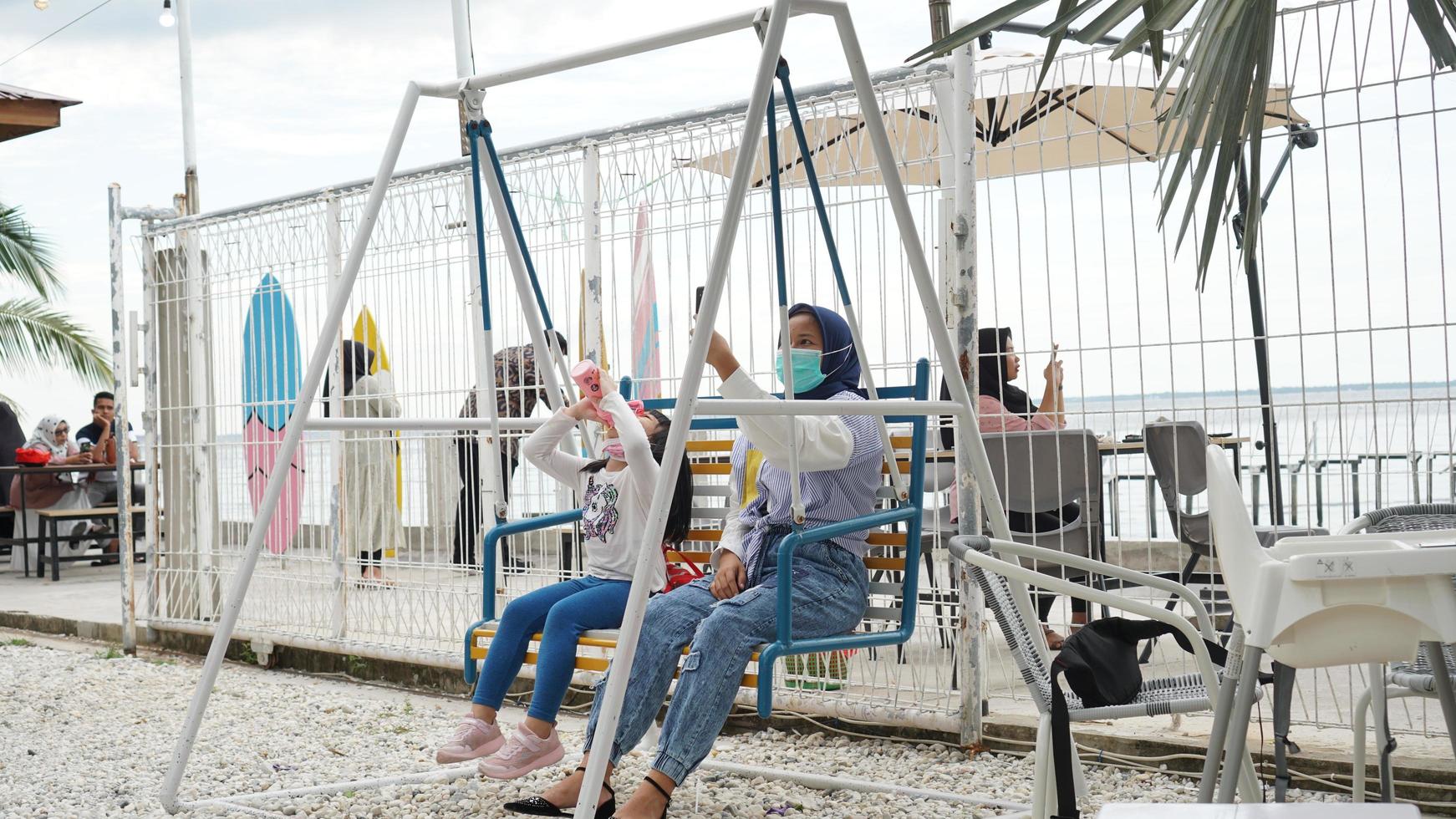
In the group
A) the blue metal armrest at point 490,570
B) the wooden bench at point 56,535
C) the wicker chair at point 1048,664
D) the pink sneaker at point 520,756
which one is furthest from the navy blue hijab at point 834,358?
the wooden bench at point 56,535

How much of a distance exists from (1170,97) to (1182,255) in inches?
Result: 45.8

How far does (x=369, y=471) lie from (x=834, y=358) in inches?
109

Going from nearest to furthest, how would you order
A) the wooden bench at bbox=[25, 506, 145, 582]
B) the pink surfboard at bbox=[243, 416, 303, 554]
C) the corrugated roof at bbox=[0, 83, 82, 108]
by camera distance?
the corrugated roof at bbox=[0, 83, 82, 108] < the pink surfboard at bbox=[243, 416, 303, 554] < the wooden bench at bbox=[25, 506, 145, 582]

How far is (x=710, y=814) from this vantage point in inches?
138

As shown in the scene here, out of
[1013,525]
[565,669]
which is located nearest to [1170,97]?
[1013,525]

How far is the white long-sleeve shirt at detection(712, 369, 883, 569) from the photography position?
3.17m

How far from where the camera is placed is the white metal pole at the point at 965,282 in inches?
151

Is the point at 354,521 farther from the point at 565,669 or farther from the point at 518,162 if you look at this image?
the point at 565,669

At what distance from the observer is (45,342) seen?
15133 millimetres

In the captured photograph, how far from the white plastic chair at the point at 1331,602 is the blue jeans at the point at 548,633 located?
1.66 metres

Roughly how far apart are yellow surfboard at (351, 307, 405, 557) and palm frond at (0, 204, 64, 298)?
39.1ft

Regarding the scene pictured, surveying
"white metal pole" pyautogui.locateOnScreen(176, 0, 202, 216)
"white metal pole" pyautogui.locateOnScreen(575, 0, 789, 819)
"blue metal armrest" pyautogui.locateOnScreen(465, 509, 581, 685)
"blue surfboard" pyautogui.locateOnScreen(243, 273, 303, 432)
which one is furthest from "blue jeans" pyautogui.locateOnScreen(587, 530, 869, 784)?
"white metal pole" pyautogui.locateOnScreen(176, 0, 202, 216)

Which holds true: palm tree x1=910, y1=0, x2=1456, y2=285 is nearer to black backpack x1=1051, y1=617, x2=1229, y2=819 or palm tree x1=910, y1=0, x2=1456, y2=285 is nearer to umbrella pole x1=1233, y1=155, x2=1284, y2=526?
umbrella pole x1=1233, y1=155, x2=1284, y2=526

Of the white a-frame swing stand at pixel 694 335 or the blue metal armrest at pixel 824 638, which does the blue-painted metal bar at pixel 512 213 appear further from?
the blue metal armrest at pixel 824 638
